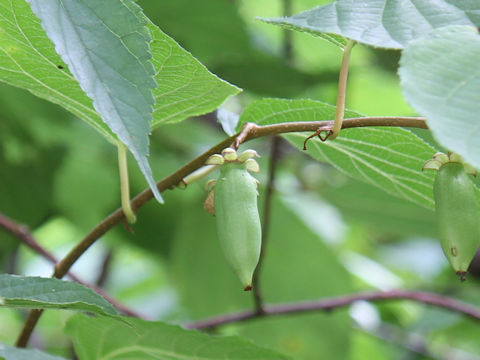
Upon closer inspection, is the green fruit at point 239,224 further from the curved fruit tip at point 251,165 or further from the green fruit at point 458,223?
the green fruit at point 458,223

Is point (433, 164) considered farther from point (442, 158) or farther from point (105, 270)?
point (105, 270)

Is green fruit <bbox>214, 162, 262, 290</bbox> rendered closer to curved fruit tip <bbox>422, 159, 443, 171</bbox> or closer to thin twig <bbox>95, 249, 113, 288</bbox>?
curved fruit tip <bbox>422, 159, 443, 171</bbox>

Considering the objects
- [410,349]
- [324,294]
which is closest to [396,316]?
[410,349]

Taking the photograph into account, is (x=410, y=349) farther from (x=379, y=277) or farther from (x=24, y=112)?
(x=24, y=112)

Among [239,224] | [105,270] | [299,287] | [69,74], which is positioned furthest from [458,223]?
[105,270]

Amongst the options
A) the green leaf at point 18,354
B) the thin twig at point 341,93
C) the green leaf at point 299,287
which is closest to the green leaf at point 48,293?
the green leaf at point 18,354
